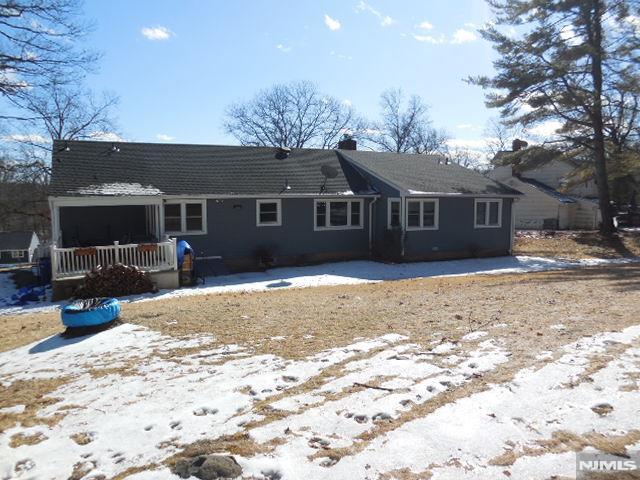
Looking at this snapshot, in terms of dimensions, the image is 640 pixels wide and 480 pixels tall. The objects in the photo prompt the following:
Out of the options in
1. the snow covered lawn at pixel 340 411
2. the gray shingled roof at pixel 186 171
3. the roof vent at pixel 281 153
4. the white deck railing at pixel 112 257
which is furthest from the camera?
the roof vent at pixel 281 153

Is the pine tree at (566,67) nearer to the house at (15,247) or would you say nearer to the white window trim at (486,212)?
the white window trim at (486,212)

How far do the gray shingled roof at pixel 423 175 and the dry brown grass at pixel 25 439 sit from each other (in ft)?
49.1

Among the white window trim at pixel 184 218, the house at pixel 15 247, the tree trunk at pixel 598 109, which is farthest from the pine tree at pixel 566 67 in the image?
the house at pixel 15 247

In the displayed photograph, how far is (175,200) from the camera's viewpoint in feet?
49.8

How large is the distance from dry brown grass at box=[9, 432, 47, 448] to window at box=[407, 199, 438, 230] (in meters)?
15.4

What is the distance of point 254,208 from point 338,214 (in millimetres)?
3530

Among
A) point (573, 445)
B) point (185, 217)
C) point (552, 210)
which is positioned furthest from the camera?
point (552, 210)

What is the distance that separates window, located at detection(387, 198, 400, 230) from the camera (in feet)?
59.9

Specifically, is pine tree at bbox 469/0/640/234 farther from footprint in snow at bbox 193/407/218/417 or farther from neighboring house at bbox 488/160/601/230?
footprint in snow at bbox 193/407/218/417

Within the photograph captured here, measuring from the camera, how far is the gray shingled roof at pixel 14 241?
1970 inches

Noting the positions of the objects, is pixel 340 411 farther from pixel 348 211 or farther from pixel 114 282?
pixel 348 211

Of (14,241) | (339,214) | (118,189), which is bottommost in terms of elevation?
(14,241)

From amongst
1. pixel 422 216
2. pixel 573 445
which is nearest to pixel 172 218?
pixel 422 216

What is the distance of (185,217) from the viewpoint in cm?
1555
